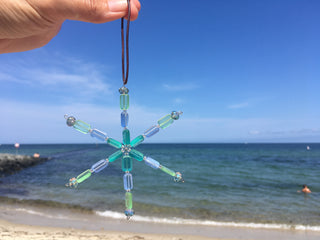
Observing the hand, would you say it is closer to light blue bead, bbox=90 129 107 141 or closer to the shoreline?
light blue bead, bbox=90 129 107 141

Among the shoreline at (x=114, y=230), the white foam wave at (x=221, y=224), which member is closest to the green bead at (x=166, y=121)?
the shoreline at (x=114, y=230)

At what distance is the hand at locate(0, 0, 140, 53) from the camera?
6.03 ft

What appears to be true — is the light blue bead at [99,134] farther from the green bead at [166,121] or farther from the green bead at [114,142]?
the green bead at [166,121]

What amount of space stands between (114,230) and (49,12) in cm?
740

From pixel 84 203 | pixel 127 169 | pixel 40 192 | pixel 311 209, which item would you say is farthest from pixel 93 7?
pixel 40 192

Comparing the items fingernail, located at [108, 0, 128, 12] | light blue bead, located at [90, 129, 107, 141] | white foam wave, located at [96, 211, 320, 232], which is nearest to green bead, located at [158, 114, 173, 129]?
light blue bead, located at [90, 129, 107, 141]

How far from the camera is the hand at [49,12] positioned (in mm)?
1837

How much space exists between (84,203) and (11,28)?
977 cm

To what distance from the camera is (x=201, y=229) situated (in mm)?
7703

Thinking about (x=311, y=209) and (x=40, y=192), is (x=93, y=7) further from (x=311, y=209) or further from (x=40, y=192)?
(x=40, y=192)

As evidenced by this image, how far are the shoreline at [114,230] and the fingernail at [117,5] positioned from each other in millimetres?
6823

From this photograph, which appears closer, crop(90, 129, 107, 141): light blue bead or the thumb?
the thumb

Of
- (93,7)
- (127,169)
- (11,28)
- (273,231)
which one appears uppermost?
(93,7)

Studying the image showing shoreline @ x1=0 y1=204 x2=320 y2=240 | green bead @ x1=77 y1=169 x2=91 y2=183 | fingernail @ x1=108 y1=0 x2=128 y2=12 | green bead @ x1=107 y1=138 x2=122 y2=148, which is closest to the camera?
fingernail @ x1=108 y1=0 x2=128 y2=12
